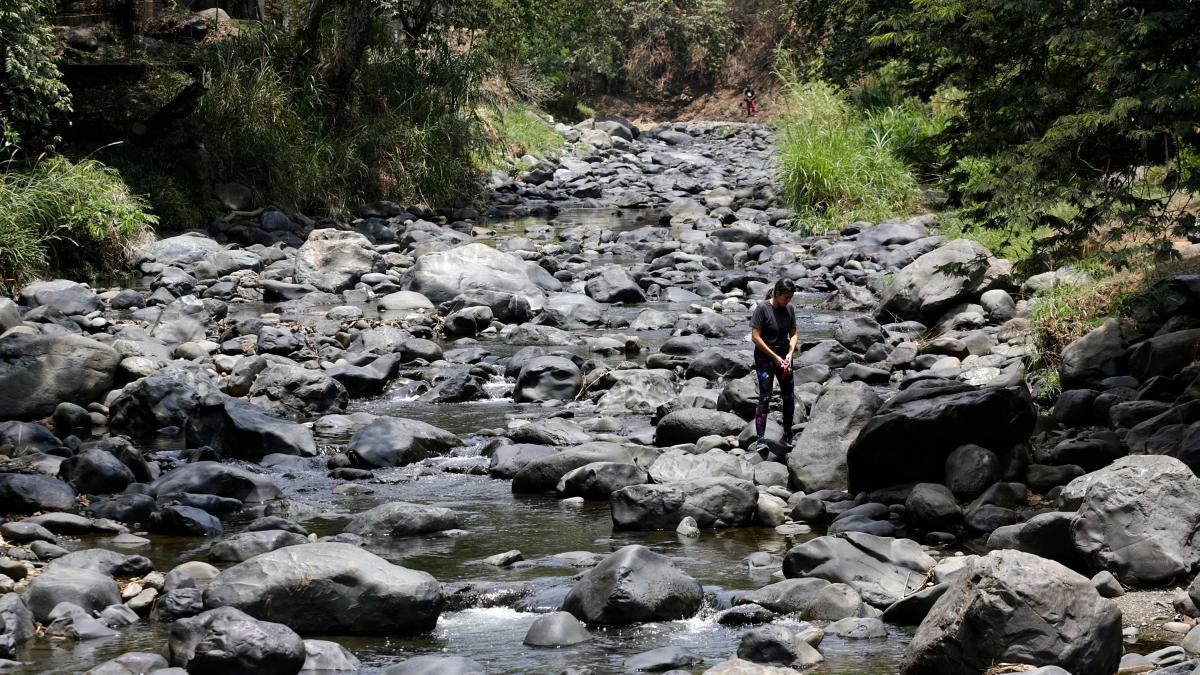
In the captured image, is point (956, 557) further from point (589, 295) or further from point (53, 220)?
point (53, 220)

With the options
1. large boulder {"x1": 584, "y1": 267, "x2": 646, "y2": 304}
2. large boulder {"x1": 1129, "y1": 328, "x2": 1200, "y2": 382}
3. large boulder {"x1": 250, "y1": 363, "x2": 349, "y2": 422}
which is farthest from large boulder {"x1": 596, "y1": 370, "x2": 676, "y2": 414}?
large boulder {"x1": 584, "y1": 267, "x2": 646, "y2": 304}

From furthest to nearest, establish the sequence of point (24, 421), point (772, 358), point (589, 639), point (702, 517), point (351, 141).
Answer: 1. point (351, 141)
2. point (24, 421)
3. point (772, 358)
4. point (702, 517)
5. point (589, 639)

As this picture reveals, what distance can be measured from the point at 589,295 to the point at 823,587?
9.82m

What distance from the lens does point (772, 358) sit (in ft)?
27.8

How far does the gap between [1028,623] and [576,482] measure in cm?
381

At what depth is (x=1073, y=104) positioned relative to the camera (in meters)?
6.36

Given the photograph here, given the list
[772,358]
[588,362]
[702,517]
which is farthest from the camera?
[588,362]

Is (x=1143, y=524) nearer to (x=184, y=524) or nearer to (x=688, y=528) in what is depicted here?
(x=688, y=528)

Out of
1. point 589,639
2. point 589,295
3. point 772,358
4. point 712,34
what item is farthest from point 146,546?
point 712,34

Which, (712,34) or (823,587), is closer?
(823,587)

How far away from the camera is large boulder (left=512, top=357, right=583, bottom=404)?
34.7 feet

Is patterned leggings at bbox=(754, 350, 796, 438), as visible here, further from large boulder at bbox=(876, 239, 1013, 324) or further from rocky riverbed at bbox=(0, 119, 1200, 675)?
large boulder at bbox=(876, 239, 1013, 324)

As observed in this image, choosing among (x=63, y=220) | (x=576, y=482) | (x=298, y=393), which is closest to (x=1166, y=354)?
(x=576, y=482)

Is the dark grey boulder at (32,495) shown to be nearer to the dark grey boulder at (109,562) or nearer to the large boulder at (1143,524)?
the dark grey boulder at (109,562)
